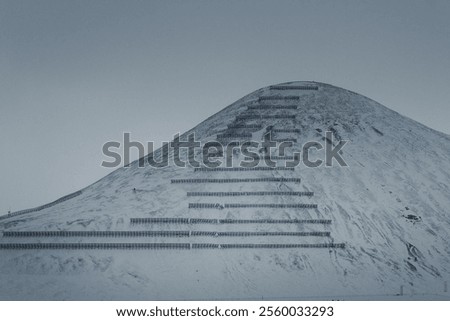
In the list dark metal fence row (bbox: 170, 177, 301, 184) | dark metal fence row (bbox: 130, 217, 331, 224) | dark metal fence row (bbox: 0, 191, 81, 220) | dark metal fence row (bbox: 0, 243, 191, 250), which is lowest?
dark metal fence row (bbox: 0, 243, 191, 250)

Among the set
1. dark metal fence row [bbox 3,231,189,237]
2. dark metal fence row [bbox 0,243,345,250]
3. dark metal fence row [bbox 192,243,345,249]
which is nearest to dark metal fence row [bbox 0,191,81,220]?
dark metal fence row [bbox 3,231,189,237]

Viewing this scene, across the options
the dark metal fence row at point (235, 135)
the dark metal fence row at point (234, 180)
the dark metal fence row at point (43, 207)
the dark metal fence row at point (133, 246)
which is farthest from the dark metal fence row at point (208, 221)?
the dark metal fence row at point (235, 135)

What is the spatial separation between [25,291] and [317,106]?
1794 inches

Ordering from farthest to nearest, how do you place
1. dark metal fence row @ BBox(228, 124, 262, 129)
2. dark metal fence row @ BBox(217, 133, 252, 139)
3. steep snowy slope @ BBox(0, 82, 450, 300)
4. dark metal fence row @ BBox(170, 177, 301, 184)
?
Answer: dark metal fence row @ BBox(228, 124, 262, 129), dark metal fence row @ BBox(217, 133, 252, 139), dark metal fence row @ BBox(170, 177, 301, 184), steep snowy slope @ BBox(0, 82, 450, 300)

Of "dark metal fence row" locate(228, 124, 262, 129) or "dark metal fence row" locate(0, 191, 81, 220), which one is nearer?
"dark metal fence row" locate(0, 191, 81, 220)

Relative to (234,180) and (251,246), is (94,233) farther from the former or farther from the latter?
(234,180)

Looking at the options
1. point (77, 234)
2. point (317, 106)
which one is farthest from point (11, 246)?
point (317, 106)

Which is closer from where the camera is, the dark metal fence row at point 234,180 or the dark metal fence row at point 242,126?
the dark metal fence row at point 234,180

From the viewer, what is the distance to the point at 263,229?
71.3 metres

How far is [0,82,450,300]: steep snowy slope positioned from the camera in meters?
63.7

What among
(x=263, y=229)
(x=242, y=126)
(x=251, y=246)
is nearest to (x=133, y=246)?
(x=251, y=246)

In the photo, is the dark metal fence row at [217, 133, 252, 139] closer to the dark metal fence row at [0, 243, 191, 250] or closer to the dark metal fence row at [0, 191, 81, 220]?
the dark metal fence row at [0, 191, 81, 220]

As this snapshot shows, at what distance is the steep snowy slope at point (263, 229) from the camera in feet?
209

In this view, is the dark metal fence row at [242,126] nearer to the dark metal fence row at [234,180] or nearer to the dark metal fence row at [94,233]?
the dark metal fence row at [234,180]
